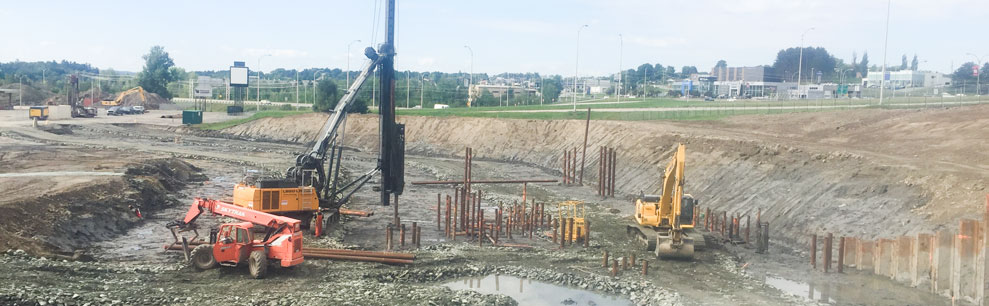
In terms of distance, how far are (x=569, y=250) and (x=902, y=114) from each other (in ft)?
126

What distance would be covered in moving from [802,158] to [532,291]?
21.8 metres

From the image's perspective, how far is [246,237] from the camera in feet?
85.3

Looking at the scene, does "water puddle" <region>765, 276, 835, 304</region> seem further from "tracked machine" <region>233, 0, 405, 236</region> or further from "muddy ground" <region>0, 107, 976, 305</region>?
"tracked machine" <region>233, 0, 405, 236</region>

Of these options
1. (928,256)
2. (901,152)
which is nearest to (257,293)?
(928,256)

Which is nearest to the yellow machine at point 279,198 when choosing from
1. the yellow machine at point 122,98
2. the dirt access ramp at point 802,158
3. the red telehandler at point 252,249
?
the red telehandler at point 252,249

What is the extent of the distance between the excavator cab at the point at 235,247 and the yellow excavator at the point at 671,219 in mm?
13817

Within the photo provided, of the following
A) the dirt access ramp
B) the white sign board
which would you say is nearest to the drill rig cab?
the dirt access ramp

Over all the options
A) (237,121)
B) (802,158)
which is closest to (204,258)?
(802,158)

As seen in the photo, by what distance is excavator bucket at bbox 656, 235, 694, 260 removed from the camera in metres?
29.3

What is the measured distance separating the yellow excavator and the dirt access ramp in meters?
5.64

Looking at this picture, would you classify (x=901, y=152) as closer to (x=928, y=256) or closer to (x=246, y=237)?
(x=928, y=256)

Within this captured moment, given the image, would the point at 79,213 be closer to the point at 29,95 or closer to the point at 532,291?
the point at 532,291

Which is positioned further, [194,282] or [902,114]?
[902,114]

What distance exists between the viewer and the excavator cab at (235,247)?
2577 centimetres
